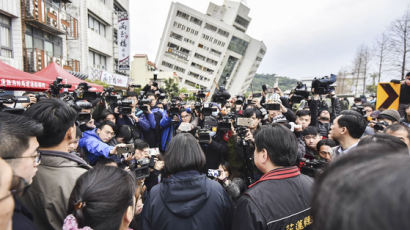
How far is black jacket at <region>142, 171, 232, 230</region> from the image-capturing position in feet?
5.41

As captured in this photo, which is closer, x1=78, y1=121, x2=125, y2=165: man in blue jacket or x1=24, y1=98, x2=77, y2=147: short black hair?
x1=24, y1=98, x2=77, y2=147: short black hair

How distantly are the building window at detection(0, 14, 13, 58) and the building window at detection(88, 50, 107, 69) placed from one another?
6.27 meters

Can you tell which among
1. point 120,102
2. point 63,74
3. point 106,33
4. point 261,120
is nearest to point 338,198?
point 261,120

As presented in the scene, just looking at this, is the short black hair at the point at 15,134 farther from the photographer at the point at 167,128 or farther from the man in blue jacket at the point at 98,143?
the photographer at the point at 167,128

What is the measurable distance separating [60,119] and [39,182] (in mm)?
479

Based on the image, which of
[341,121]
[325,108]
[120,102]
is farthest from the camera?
[325,108]

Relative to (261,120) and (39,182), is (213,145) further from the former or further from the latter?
(39,182)

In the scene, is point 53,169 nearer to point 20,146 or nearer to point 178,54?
point 20,146

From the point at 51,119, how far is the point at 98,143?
3.89 feet

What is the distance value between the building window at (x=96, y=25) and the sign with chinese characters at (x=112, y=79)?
4042mm

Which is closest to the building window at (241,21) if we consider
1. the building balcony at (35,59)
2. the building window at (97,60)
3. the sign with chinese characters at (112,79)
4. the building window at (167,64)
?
the building window at (167,64)

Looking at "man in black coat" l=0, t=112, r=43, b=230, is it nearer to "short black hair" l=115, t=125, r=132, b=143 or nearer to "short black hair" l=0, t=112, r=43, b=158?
"short black hair" l=0, t=112, r=43, b=158

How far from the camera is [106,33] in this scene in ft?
60.9

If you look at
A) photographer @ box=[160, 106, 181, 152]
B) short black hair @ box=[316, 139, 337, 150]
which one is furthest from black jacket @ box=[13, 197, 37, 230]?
photographer @ box=[160, 106, 181, 152]
